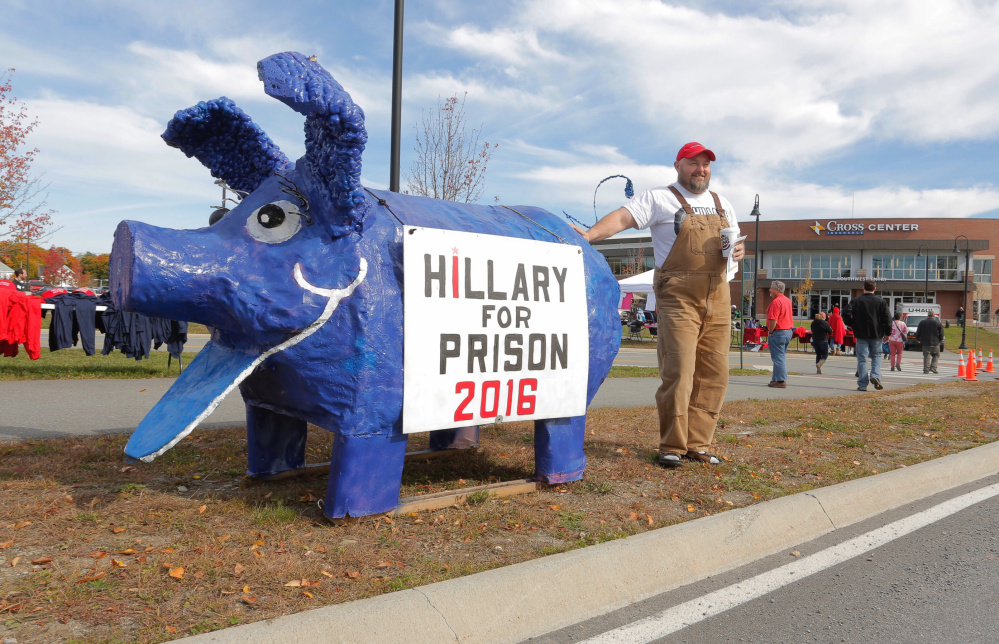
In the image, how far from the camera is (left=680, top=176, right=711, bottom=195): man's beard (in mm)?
4922

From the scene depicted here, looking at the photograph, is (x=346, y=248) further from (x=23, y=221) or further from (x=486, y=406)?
(x=23, y=221)

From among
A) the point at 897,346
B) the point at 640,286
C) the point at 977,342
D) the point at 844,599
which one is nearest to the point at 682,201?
the point at 844,599

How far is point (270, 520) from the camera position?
3.35 meters

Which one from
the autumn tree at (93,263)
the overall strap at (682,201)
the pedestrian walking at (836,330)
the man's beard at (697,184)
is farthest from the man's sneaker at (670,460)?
the autumn tree at (93,263)

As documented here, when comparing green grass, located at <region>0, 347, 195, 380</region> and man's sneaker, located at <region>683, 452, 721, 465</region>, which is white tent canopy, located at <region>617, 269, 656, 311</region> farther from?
man's sneaker, located at <region>683, 452, 721, 465</region>

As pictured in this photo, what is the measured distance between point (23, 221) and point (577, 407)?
1576cm

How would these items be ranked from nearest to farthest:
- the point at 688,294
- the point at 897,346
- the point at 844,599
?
the point at 844,599
the point at 688,294
the point at 897,346

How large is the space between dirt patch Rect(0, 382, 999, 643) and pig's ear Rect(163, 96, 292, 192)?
5.66 ft

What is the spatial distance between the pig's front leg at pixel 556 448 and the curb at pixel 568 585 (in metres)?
0.87

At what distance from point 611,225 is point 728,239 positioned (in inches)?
30.8

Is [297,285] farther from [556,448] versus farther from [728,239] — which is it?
[728,239]

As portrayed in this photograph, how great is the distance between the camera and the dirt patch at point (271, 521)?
8.11 ft

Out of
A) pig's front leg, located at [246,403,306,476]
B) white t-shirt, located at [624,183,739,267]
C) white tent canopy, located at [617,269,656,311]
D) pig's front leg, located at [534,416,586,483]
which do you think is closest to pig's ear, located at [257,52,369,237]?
pig's front leg, located at [246,403,306,476]

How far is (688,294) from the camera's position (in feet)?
15.8
